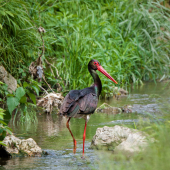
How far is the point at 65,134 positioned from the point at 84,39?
359cm

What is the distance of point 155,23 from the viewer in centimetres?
1024

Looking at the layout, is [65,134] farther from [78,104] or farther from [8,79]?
[8,79]

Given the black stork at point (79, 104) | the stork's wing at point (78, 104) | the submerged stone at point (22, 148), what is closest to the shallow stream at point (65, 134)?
the submerged stone at point (22, 148)

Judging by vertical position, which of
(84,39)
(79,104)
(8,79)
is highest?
(84,39)

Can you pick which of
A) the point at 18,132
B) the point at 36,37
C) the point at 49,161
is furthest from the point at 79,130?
the point at 36,37

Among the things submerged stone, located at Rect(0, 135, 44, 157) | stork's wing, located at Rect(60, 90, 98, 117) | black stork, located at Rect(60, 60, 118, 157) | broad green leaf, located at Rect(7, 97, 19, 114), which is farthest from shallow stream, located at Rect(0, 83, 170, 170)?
broad green leaf, located at Rect(7, 97, 19, 114)

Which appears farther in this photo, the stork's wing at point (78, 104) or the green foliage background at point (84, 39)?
the green foliage background at point (84, 39)

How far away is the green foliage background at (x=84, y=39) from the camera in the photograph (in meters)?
6.98

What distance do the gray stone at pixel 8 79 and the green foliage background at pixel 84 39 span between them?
323mm

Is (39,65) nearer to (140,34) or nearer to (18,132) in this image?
(18,132)

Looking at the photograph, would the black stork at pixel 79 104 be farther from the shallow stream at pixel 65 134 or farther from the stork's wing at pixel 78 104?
the shallow stream at pixel 65 134

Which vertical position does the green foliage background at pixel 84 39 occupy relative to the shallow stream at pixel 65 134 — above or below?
above

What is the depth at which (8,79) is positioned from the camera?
649 centimetres

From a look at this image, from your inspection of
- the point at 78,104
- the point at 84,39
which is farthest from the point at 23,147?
the point at 84,39
